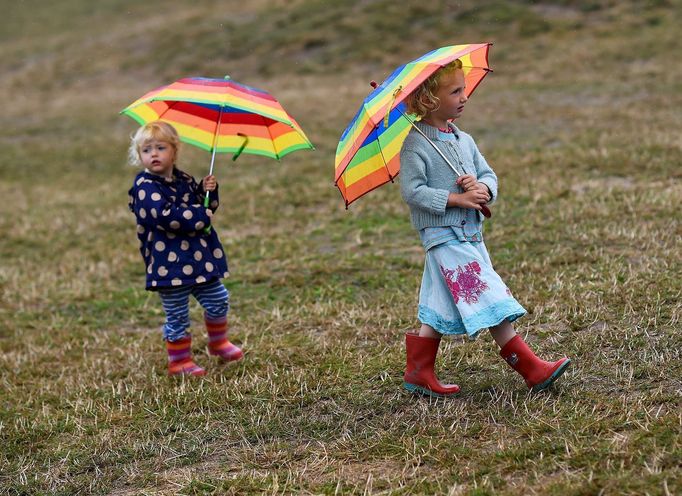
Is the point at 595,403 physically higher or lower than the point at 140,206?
lower

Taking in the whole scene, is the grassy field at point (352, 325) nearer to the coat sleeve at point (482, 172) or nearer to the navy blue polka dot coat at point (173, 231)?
the navy blue polka dot coat at point (173, 231)

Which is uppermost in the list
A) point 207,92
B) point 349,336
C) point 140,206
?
point 207,92

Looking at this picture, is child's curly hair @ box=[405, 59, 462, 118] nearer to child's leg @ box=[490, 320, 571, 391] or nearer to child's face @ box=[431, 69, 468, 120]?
child's face @ box=[431, 69, 468, 120]

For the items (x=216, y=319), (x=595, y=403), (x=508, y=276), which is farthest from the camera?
(x=508, y=276)

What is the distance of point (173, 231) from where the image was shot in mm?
5730

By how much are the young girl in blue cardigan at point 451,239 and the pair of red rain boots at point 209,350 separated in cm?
167

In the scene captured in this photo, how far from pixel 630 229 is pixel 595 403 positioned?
369 cm

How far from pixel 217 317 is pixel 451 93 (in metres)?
2.36

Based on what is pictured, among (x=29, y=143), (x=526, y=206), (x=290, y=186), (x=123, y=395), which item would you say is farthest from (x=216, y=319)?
(x=29, y=143)

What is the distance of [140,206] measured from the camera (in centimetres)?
567

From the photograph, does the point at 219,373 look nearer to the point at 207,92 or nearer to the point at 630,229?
the point at 207,92

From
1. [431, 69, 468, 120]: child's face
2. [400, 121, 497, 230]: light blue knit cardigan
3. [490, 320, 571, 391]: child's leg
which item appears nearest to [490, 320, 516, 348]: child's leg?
[490, 320, 571, 391]: child's leg

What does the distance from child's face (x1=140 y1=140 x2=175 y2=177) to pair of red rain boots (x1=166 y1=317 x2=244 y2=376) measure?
43.7 inches

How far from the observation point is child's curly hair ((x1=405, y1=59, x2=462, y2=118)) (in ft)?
15.5
